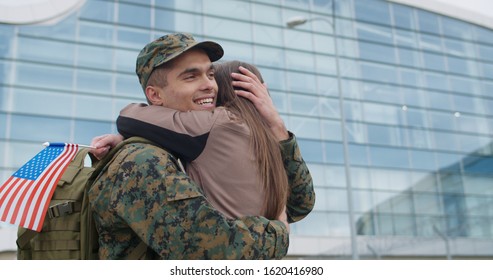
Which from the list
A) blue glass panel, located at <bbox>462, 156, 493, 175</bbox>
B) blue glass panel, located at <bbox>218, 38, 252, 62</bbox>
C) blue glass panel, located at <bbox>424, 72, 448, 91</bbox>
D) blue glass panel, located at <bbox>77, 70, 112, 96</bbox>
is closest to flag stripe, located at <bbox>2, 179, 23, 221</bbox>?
blue glass panel, located at <bbox>77, 70, 112, 96</bbox>

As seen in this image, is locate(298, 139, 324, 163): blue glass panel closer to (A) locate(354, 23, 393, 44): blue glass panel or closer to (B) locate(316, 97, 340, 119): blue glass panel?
(B) locate(316, 97, 340, 119): blue glass panel

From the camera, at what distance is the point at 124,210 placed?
5.99 ft

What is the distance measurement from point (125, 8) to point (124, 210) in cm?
2272

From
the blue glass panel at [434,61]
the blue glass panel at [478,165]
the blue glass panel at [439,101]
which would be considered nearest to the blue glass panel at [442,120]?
the blue glass panel at [439,101]

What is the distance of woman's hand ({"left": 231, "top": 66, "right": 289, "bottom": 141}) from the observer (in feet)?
7.39

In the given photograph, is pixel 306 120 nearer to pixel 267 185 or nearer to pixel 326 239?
pixel 326 239

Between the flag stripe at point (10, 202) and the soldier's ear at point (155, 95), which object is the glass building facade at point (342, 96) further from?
the soldier's ear at point (155, 95)

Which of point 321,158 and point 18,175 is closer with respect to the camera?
point 18,175

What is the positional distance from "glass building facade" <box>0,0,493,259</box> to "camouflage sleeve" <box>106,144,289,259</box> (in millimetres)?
17713

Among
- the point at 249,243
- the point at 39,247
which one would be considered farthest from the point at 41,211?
the point at 249,243

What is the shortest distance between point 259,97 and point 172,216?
0.71 m

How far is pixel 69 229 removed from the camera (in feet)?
6.60

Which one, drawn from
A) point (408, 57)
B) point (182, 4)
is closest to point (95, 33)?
point (182, 4)

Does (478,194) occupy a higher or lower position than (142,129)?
higher
